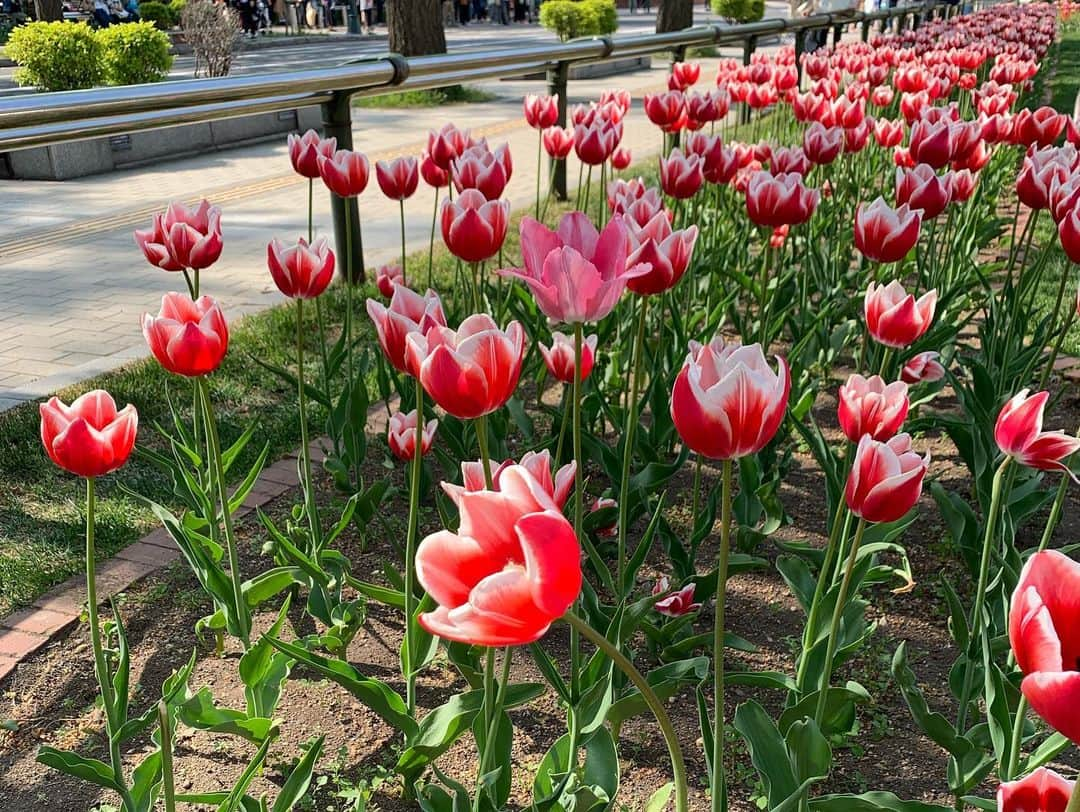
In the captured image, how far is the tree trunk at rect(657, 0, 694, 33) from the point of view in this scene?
54.0 feet

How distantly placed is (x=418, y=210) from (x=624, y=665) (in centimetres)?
686

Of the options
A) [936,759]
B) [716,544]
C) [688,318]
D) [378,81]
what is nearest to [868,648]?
[936,759]

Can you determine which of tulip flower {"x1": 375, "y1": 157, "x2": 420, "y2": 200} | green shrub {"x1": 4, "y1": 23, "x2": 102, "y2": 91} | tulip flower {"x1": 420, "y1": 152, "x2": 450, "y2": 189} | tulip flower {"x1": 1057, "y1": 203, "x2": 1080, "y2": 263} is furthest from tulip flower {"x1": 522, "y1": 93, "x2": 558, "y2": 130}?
green shrub {"x1": 4, "y1": 23, "x2": 102, "y2": 91}

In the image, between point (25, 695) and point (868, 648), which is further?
point (868, 648)

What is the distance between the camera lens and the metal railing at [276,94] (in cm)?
261

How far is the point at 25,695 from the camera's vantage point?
2.23 m

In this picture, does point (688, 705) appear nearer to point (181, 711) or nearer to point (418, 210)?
point (181, 711)

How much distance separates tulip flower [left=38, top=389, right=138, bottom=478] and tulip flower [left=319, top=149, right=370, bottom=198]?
4.09 ft

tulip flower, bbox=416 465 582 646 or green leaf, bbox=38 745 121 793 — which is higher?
tulip flower, bbox=416 465 582 646

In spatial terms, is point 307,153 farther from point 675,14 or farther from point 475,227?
point 675,14

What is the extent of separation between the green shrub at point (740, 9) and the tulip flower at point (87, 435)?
26746 mm

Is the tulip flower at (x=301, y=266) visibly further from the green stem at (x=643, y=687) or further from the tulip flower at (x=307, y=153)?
the green stem at (x=643, y=687)

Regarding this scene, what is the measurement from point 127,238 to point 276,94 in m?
3.53

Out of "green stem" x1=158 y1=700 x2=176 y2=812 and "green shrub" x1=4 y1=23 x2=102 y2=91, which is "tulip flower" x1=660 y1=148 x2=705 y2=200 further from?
"green shrub" x1=4 y1=23 x2=102 y2=91
